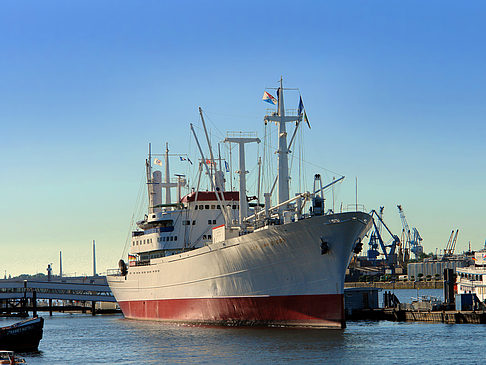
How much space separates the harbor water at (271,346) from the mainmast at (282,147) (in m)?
8.60

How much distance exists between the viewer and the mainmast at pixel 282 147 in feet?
159

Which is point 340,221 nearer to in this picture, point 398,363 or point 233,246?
point 233,246

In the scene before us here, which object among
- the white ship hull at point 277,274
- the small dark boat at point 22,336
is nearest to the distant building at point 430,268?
the white ship hull at point 277,274

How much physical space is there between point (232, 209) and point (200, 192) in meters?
3.01

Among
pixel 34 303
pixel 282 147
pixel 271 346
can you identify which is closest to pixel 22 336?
pixel 271 346

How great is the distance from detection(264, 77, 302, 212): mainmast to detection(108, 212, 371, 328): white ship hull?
3.98 meters

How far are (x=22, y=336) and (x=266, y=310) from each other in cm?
1404

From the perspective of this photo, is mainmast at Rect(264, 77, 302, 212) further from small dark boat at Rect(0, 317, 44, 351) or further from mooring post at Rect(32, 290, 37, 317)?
mooring post at Rect(32, 290, 37, 317)

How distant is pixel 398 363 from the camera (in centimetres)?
3338

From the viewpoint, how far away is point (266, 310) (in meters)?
46.5

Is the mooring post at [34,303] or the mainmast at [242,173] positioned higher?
the mainmast at [242,173]

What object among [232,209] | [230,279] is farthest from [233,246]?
[232,209]

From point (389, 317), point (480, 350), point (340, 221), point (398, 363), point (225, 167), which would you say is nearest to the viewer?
point (398, 363)

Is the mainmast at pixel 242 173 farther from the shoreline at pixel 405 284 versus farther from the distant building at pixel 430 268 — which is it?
the distant building at pixel 430 268
